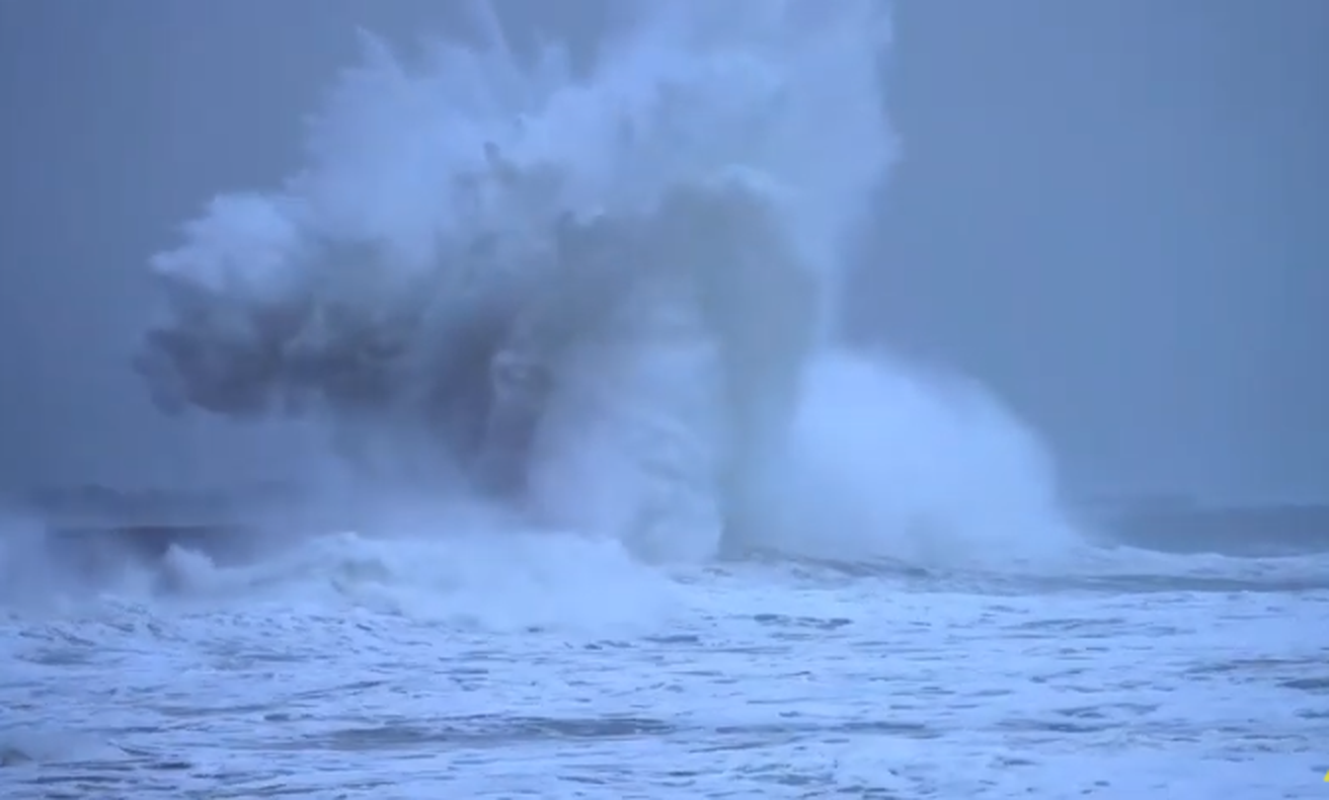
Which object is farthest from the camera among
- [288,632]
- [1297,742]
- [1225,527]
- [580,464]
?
[1225,527]

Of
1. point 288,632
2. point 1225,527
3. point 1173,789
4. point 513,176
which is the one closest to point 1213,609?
point 1173,789

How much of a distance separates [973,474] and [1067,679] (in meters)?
10.5

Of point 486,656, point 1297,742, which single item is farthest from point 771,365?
point 1297,742

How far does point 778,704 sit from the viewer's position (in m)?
8.70

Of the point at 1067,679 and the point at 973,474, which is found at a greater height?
the point at 973,474

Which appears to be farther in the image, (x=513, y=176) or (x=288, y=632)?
(x=513, y=176)

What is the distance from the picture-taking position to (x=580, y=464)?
15.5 metres

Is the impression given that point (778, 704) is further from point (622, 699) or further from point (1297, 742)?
point (1297, 742)

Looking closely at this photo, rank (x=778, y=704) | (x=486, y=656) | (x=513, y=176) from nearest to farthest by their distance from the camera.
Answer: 1. (x=778, y=704)
2. (x=486, y=656)
3. (x=513, y=176)

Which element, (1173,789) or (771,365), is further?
(771,365)

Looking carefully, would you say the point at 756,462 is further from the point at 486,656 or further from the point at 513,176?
the point at 486,656

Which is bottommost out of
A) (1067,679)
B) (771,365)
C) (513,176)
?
(1067,679)

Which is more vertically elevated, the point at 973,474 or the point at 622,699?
the point at 973,474

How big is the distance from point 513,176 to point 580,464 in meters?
3.30
